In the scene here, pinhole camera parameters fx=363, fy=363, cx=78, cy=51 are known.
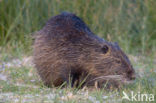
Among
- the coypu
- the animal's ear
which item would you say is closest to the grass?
the coypu

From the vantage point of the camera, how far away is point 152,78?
4832 mm

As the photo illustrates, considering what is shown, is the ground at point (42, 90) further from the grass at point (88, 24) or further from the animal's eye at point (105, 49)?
the animal's eye at point (105, 49)

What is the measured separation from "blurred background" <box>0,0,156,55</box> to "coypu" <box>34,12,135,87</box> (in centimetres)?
191

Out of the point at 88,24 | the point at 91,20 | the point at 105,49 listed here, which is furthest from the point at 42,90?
the point at 91,20

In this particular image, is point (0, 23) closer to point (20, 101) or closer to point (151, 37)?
point (151, 37)

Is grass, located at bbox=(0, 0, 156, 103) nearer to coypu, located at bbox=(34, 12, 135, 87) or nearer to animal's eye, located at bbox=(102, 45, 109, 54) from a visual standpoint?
coypu, located at bbox=(34, 12, 135, 87)

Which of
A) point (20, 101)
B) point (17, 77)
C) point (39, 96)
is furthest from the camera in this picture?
point (17, 77)

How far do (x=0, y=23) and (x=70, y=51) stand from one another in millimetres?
2816

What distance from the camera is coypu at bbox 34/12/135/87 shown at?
418 cm

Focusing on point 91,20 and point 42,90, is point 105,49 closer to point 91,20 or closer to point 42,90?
point 42,90

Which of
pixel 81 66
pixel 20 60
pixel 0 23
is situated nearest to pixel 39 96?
pixel 81 66

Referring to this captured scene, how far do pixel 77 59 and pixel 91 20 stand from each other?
289cm

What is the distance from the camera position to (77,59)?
4.20m

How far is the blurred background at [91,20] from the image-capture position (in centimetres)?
667
